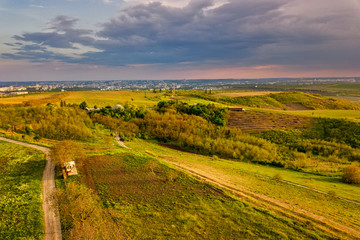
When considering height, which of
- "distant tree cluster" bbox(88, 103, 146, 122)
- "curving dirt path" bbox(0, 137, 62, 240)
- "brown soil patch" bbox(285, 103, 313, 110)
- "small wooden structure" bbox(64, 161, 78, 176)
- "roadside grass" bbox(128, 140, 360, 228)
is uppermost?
"distant tree cluster" bbox(88, 103, 146, 122)

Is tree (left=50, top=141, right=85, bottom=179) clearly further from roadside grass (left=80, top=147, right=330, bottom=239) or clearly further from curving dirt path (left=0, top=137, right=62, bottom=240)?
roadside grass (left=80, top=147, right=330, bottom=239)

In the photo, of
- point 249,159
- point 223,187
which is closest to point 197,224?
point 223,187

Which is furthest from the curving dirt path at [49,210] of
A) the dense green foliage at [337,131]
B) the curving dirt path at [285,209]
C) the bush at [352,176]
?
the dense green foliage at [337,131]

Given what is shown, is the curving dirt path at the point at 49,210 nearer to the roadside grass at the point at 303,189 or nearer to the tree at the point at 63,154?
the tree at the point at 63,154

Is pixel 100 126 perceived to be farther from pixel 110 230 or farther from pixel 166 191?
pixel 110 230

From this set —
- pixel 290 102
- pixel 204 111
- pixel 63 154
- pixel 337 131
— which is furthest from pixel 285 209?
pixel 290 102

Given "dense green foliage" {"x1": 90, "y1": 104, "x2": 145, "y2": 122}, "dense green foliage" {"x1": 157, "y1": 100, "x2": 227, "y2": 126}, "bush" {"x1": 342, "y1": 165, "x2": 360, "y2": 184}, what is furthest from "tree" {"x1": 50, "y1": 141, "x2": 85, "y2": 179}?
"dense green foliage" {"x1": 157, "y1": 100, "x2": 227, "y2": 126}
